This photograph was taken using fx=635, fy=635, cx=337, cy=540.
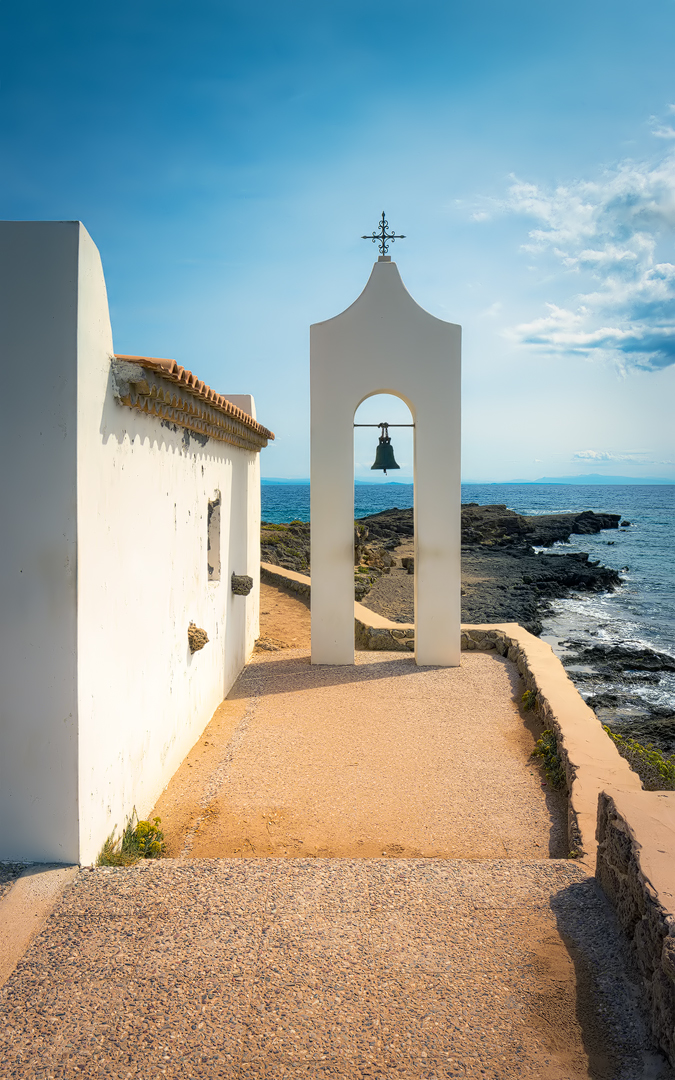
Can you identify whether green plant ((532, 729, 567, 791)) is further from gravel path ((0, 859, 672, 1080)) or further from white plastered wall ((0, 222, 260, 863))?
white plastered wall ((0, 222, 260, 863))

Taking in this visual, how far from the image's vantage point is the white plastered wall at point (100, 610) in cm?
348

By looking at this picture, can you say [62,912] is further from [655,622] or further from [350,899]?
[655,622]

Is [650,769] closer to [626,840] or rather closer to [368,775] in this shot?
[368,775]

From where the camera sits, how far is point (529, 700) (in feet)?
23.6

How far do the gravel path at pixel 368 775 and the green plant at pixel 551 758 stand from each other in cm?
11

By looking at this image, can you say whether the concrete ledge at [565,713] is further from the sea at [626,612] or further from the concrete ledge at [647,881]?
the sea at [626,612]

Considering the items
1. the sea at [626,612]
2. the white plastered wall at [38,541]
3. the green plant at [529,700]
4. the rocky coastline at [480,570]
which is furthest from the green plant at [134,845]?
the sea at [626,612]

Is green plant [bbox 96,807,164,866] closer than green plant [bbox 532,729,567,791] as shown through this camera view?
Yes

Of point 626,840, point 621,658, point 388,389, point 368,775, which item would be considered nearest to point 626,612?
point 621,658

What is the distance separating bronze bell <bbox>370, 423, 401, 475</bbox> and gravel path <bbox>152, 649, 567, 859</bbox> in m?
2.87

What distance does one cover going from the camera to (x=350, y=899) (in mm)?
3400

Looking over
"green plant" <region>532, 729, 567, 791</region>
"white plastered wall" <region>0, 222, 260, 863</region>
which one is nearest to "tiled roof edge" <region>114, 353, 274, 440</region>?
"white plastered wall" <region>0, 222, 260, 863</region>

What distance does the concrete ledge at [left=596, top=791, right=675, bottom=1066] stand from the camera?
248 centimetres

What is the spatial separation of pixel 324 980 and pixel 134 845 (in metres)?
1.90
